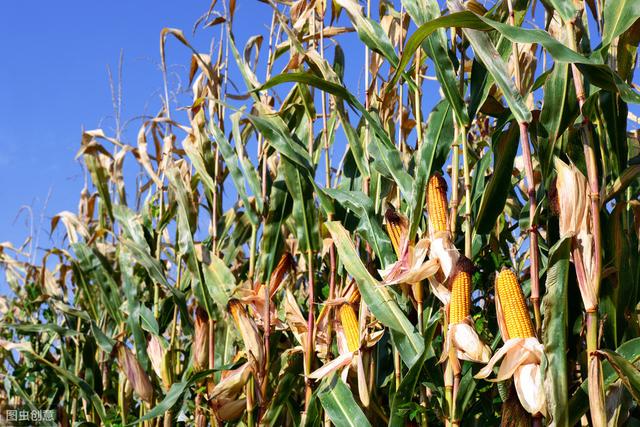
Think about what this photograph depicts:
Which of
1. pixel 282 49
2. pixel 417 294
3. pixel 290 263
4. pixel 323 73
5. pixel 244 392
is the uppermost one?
pixel 282 49

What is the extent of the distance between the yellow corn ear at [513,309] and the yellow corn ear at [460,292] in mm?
→ 135

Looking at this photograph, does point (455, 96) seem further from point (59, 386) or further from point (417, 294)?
point (59, 386)

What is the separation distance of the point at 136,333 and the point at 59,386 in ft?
5.12

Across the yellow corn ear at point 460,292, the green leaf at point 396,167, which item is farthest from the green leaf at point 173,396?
the yellow corn ear at point 460,292

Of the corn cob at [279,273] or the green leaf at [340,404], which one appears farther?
the corn cob at [279,273]

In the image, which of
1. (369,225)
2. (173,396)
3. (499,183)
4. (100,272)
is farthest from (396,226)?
(100,272)

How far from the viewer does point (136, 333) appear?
12.5ft

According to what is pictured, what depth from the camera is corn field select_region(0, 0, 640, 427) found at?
2047 mm

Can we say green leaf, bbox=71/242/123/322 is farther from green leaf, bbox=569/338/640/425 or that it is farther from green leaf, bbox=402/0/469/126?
green leaf, bbox=569/338/640/425

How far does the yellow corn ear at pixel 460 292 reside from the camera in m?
2.09

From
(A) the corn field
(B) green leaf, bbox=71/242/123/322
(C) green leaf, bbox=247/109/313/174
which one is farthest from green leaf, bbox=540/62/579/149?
(B) green leaf, bbox=71/242/123/322

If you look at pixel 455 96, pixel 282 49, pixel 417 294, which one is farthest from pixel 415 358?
pixel 282 49

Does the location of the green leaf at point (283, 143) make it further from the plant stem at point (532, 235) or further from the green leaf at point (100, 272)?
the green leaf at point (100, 272)

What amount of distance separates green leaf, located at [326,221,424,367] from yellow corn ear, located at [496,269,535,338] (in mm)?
399
